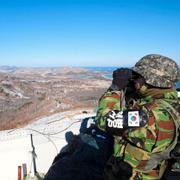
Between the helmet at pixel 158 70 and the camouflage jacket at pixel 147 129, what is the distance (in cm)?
5

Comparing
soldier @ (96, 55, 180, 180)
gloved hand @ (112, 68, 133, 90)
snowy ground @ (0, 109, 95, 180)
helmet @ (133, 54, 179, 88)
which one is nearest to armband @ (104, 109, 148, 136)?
soldier @ (96, 55, 180, 180)

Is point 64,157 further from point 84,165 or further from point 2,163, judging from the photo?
point 2,163

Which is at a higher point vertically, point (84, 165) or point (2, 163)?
point (84, 165)

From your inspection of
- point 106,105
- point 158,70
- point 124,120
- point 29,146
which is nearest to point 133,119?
point 124,120

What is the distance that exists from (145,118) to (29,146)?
11.0 ft

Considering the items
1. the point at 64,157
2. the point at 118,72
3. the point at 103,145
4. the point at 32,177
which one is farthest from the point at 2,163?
the point at 118,72

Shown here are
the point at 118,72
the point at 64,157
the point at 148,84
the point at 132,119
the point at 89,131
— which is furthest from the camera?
the point at 89,131

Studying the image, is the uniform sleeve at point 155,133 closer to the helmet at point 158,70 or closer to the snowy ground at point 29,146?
the helmet at point 158,70

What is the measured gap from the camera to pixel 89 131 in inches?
183

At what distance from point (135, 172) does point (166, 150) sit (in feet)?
0.85

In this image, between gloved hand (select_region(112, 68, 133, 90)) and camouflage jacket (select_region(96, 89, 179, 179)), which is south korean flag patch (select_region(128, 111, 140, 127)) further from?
gloved hand (select_region(112, 68, 133, 90))

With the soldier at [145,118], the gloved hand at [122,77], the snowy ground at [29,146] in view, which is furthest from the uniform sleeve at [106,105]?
the snowy ground at [29,146]

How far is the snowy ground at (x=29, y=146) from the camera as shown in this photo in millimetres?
4906

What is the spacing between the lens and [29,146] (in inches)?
196
